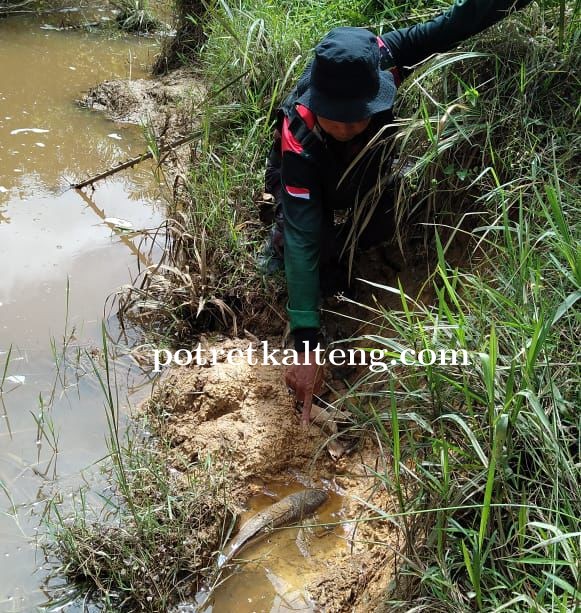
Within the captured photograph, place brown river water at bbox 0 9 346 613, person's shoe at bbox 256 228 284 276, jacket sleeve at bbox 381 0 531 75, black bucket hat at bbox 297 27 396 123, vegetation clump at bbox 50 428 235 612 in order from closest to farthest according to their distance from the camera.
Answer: vegetation clump at bbox 50 428 235 612, brown river water at bbox 0 9 346 613, black bucket hat at bbox 297 27 396 123, jacket sleeve at bbox 381 0 531 75, person's shoe at bbox 256 228 284 276

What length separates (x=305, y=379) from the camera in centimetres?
263

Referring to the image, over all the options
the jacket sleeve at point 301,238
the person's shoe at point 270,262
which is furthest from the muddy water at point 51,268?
the jacket sleeve at point 301,238

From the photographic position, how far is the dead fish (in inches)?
90.3

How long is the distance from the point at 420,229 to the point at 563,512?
1.65 meters

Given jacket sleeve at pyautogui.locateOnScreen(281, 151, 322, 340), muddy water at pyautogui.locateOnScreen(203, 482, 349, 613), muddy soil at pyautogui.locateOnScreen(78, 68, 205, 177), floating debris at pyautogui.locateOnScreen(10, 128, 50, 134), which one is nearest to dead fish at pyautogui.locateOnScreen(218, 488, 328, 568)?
muddy water at pyautogui.locateOnScreen(203, 482, 349, 613)

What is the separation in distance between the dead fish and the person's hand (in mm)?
337

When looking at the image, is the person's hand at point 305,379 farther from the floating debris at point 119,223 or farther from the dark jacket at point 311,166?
the floating debris at point 119,223

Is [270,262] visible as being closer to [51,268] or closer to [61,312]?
[61,312]

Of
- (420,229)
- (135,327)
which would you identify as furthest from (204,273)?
(420,229)

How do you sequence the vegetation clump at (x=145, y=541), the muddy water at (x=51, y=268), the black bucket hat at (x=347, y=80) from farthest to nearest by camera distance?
the muddy water at (x=51, y=268) → the black bucket hat at (x=347, y=80) → the vegetation clump at (x=145, y=541)

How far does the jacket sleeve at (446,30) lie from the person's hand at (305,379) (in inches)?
53.4

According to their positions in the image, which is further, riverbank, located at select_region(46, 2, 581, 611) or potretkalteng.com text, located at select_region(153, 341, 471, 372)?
potretkalteng.com text, located at select_region(153, 341, 471, 372)

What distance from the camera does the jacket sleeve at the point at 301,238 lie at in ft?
8.55

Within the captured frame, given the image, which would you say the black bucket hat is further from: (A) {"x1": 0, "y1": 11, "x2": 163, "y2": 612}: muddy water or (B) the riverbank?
(A) {"x1": 0, "y1": 11, "x2": 163, "y2": 612}: muddy water
